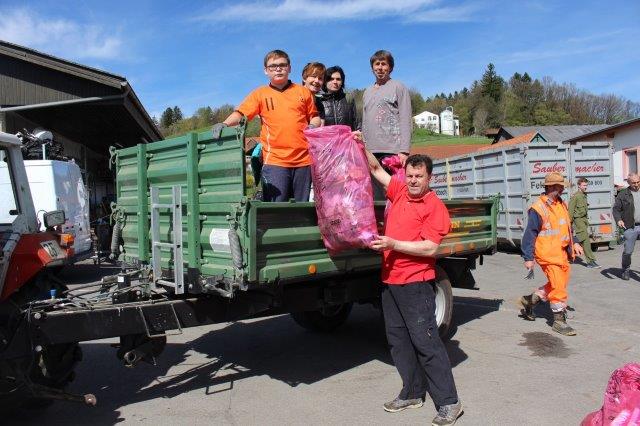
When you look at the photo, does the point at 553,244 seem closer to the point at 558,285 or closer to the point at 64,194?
the point at 558,285

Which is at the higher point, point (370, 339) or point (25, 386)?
point (25, 386)

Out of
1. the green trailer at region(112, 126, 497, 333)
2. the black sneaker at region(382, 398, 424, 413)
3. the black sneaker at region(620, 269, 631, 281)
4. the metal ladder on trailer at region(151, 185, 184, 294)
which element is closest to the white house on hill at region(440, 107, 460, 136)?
the black sneaker at region(620, 269, 631, 281)

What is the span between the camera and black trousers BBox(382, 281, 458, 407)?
12.8 feet

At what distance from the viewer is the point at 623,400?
112 inches

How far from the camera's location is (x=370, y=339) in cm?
625

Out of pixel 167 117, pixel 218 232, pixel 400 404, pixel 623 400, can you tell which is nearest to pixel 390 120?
pixel 218 232

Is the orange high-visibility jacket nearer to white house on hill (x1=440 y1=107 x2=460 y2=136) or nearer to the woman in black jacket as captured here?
the woman in black jacket

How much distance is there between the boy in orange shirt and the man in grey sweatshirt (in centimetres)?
118

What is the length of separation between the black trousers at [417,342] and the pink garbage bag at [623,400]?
42.2 inches

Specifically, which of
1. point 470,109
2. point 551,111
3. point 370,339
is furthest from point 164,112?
point 370,339

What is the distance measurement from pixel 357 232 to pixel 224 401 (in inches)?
69.1

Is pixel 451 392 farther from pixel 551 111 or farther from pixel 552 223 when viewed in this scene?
pixel 551 111

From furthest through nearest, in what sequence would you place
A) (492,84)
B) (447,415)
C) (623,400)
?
1. (492,84)
2. (447,415)
3. (623,400)

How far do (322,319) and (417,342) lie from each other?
2.61 meters
